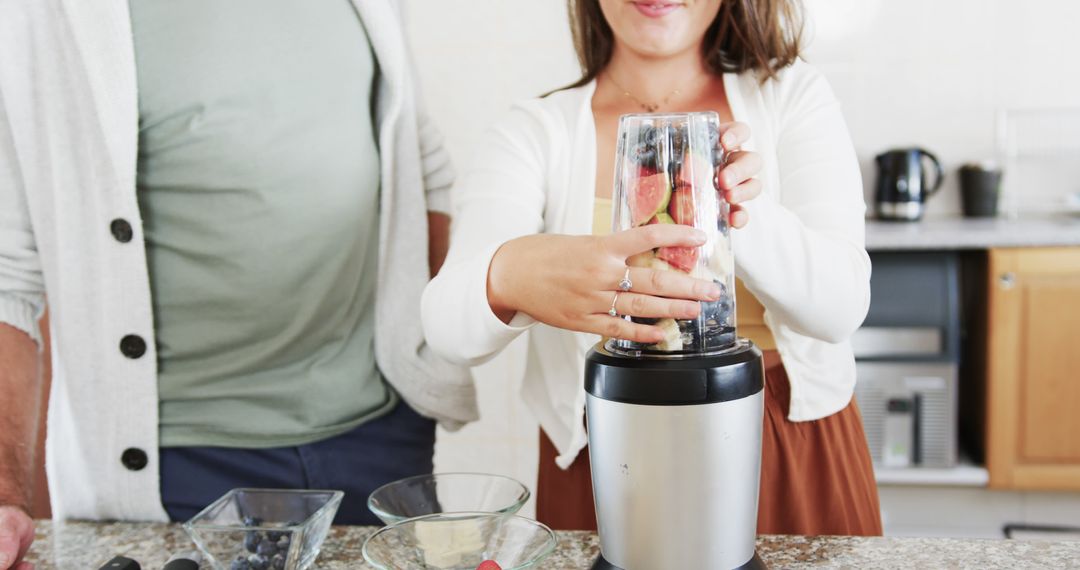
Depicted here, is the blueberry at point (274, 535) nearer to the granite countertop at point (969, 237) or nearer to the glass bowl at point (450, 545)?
the glass bowl at point (450, 545)

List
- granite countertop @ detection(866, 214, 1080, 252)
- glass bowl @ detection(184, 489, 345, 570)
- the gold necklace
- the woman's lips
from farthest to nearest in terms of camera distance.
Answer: granite countertop @ detection(866, 214, 1080, 252), the gold necklace, the woman's lips, glass bowl @ detection(184, 489, 345, 570)

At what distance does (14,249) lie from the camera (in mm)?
1090

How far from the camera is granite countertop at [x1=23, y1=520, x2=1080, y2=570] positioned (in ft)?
2.73

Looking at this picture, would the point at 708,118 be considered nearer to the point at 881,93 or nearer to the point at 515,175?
the point at 515,175

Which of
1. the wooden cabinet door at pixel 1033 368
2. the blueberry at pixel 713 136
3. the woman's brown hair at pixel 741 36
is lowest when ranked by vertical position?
the wooden cabinet door at pixel 1033 368

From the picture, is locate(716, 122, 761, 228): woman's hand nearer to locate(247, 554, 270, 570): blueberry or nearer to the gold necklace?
the gold necklace

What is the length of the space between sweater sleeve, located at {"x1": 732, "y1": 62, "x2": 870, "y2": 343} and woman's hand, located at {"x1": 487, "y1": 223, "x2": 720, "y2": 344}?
0.51 feet

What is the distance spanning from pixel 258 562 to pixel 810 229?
2.07 feet

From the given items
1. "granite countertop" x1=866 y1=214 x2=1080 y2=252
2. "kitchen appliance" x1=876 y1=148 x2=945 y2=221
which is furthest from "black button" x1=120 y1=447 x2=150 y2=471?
"kitchen appliance" x1=876 y1=148 x2=945 y2=221

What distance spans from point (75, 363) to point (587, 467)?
0.63 metres

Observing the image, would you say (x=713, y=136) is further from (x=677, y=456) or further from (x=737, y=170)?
(x=677, y=456)

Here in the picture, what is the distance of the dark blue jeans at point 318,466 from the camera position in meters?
1.16

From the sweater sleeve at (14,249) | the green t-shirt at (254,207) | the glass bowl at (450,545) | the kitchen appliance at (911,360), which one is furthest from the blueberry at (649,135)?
the kitchen appliance at (911,360)

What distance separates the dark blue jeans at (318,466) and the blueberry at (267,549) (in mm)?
378
